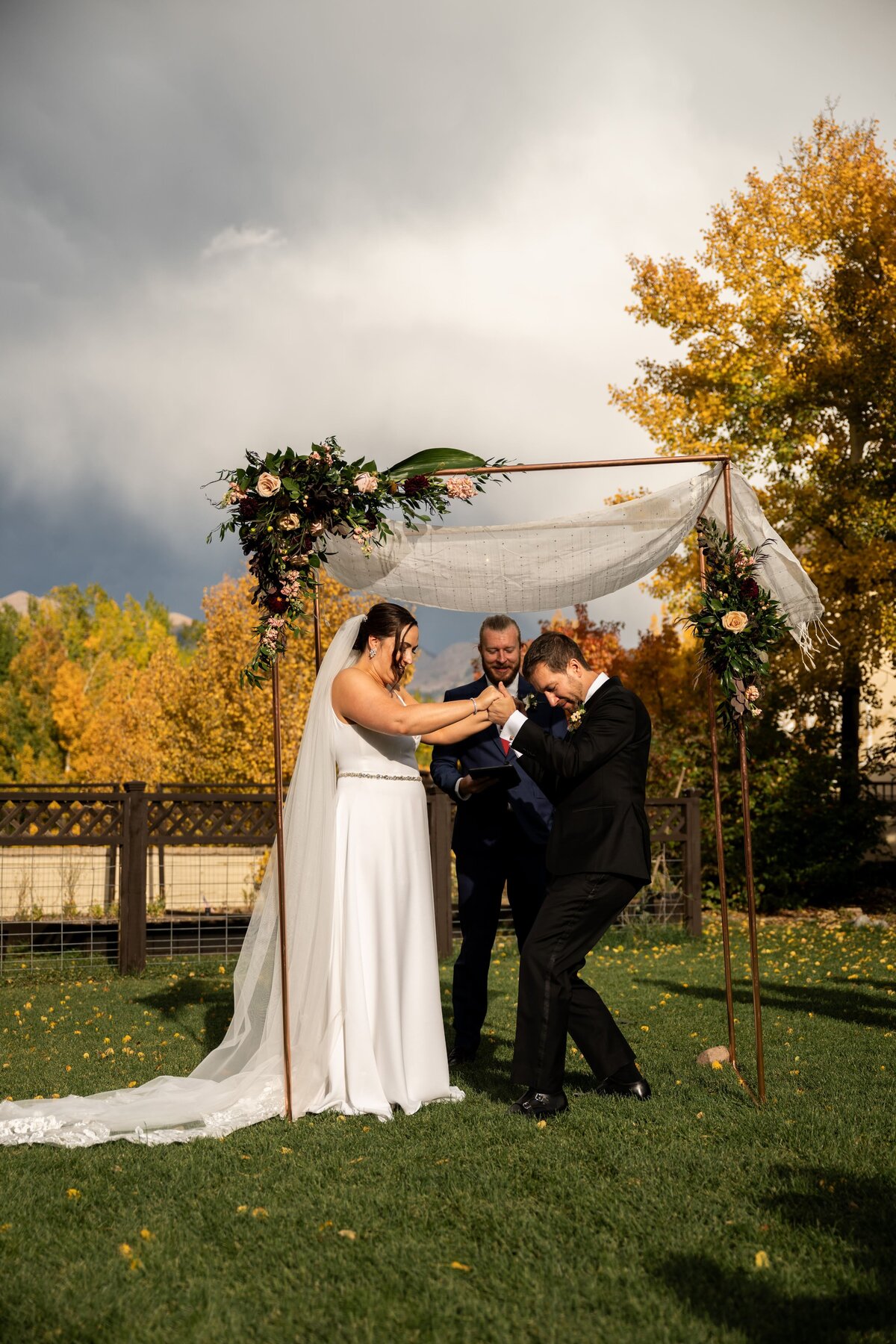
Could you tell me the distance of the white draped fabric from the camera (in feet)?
20.7

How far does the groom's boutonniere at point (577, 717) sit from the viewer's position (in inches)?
218

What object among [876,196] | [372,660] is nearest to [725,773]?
[876,196]

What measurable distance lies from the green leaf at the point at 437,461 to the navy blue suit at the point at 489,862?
1.29m

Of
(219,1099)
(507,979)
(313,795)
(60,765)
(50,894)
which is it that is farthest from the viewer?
(60,765)

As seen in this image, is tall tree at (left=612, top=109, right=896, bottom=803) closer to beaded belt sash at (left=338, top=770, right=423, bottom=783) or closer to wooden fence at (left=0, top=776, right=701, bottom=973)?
wooden fence at (left=0, top=776, right=701, bottom=973)

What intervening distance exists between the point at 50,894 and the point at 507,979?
616cm

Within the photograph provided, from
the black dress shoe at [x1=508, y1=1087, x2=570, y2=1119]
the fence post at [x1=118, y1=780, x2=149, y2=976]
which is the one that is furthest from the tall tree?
the black dress shoe at [x1=508, y1=1087, x2=570, y2=1119]

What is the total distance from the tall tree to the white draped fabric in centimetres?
1099

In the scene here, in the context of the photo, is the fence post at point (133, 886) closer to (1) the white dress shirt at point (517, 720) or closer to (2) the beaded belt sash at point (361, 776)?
(2) the beaded belt sash at point (361, 776)

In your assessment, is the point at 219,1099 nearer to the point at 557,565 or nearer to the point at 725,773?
the point at 557,565

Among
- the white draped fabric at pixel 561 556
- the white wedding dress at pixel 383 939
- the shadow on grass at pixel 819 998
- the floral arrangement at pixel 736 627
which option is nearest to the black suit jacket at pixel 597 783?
the floral arrangement at pixel 736 627

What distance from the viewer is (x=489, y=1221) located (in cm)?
388

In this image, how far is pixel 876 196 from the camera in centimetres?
1708

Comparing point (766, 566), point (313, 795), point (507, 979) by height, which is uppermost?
point (766, 566)
